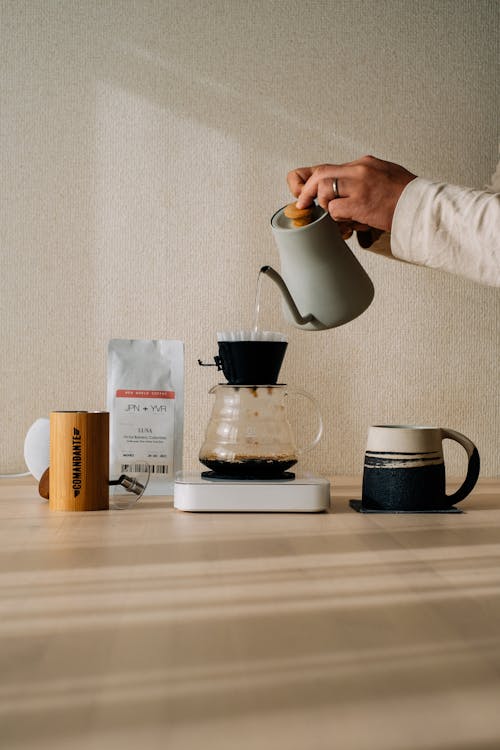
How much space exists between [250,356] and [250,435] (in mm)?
127

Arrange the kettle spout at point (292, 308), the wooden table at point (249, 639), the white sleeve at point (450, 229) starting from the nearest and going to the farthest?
1. the wooden table at point (249, 639)
2. the white sleeve at point (450, 229)
3. the kettle spout at point (292, 308)

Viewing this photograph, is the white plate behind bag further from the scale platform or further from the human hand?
the human hand

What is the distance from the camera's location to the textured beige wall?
5.42 ft

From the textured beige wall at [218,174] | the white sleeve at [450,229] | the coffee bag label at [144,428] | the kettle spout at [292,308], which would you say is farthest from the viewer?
the textured beige wall at [218,174]

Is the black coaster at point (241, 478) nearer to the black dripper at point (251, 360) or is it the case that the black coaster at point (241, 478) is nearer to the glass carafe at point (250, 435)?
the glass carafe at point (250, 435)

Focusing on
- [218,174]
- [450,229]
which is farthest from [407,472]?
[218,174]

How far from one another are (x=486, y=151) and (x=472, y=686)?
142 centimetres

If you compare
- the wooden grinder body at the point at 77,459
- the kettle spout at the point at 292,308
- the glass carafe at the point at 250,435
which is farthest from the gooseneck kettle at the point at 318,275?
the wooden grinder body at the point at 77,459

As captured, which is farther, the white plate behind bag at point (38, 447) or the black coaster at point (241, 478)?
the white plate behind bag at point (38, 447)

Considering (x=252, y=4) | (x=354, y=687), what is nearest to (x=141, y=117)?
(x=252, y=4)

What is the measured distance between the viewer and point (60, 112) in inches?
65.2

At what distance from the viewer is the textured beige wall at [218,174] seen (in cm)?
165

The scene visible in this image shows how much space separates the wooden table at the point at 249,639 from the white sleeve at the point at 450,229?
1.30ft

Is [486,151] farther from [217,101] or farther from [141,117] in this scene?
[141,117]
